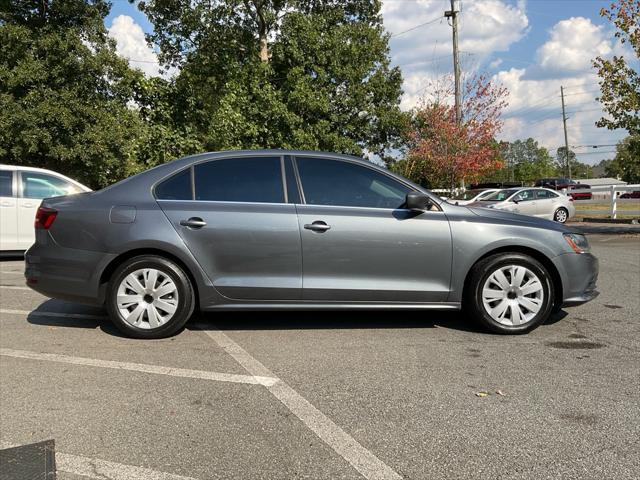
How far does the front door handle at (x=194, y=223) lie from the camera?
4656 millimetres

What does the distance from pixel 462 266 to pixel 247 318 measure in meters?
2.28

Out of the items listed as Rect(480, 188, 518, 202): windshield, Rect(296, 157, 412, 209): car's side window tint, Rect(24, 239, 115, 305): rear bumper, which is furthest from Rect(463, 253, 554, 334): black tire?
Rect(480, 188, 518, 202): windshield

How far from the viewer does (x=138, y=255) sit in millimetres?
4715

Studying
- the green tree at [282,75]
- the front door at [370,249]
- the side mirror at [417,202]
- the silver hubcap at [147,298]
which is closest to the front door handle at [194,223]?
the silver hubcap at [147,298]

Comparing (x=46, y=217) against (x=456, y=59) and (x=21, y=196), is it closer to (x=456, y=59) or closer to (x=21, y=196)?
(x=21, y=196)

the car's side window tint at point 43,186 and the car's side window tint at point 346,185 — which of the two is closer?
the car's side window tint at point 346,185

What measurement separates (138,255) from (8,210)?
6352 millimetres

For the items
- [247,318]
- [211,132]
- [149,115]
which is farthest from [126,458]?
[149,115]

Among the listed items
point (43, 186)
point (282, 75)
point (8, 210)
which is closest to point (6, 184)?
point (8, 210)

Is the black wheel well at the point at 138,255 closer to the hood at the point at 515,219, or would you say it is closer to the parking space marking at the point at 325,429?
the parking space marking at the point at 325,429

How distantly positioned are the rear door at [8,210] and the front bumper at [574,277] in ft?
29.9

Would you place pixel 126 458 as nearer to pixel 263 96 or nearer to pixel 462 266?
pixel 462 266

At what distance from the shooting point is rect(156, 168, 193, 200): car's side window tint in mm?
4797

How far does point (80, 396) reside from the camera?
3486 mm
